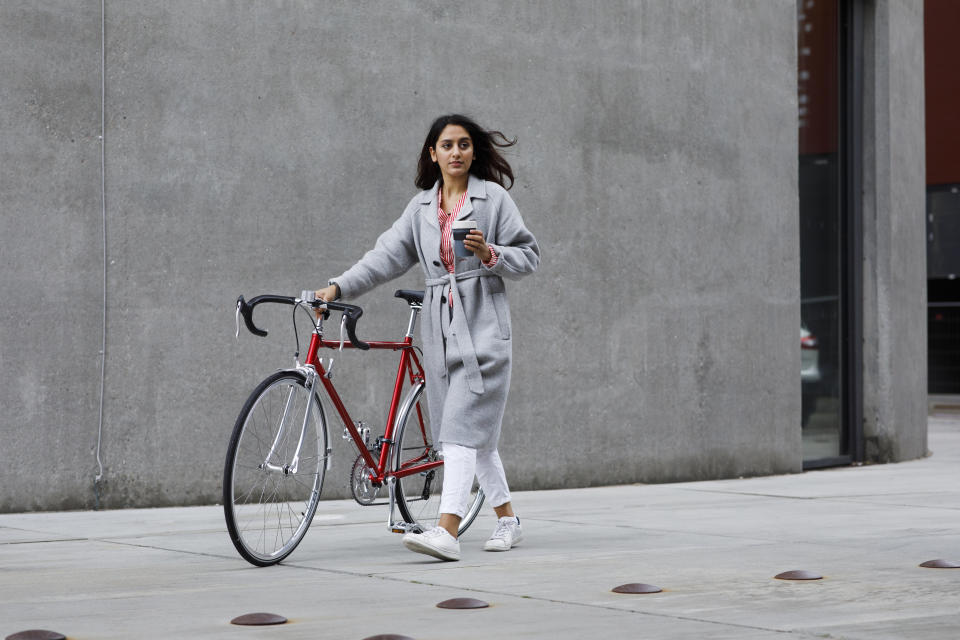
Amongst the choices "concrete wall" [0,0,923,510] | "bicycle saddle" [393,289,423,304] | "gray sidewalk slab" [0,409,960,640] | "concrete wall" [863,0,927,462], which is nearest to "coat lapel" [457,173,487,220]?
"bicycle saddle" [393,289,423,304]

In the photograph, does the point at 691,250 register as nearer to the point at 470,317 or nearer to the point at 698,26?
the point at 698,26

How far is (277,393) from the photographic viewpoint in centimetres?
529

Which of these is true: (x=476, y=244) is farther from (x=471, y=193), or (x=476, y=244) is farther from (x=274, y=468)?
(x=274, y=468)

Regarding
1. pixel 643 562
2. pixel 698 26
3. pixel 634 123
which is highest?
pixel 698 26

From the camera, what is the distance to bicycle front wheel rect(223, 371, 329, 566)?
5078 millimetres

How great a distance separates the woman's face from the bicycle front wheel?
1.09m

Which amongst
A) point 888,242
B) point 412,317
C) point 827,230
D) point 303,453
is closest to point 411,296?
point 412,317

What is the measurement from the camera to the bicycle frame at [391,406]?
5.54 m

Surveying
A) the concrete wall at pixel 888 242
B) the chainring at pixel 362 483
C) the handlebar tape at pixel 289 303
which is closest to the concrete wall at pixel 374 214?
the concrete wall at pixel 888 242

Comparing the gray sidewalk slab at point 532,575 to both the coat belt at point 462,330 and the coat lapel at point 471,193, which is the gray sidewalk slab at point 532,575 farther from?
the coat lapel at point 471,193

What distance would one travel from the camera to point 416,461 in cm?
602

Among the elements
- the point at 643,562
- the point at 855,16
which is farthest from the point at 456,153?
the point at 855,16

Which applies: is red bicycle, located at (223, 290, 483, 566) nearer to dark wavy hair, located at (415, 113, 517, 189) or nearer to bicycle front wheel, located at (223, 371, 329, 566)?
bicycle front wheel, located at (223, 371, 329, 566)

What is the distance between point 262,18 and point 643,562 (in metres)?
3.93
